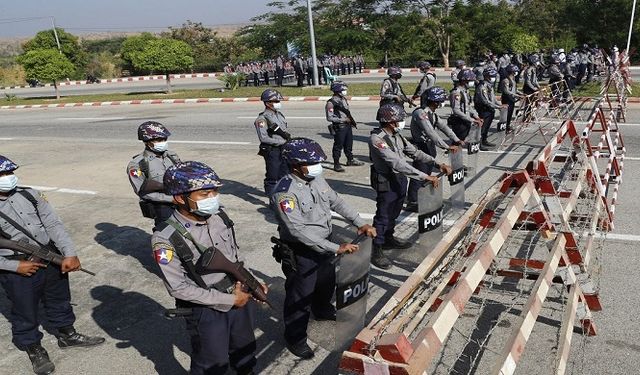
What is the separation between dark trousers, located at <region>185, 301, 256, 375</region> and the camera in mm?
3422

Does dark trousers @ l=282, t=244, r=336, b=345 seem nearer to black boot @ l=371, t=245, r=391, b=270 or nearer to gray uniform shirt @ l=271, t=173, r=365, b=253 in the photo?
gray uniform shirt @ l=271, t=173, r=365, b=253

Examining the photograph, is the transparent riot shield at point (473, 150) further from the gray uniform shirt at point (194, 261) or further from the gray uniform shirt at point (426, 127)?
the gray uniform shirt at point (194, 261)

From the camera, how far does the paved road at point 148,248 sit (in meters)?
4.52

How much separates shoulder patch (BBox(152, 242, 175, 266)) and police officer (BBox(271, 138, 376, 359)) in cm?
111

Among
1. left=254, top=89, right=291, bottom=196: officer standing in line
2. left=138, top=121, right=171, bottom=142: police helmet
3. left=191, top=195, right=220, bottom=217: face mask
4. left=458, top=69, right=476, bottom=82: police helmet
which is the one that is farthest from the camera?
left=458, top=69, right=476, bottom=82: police helmet

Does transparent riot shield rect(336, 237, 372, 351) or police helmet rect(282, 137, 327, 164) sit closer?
transparent riot shield rect(336, 237, 372, 351)

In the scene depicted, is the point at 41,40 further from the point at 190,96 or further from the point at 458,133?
the point at 458,133

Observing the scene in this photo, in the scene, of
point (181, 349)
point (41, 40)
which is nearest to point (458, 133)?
point (181, 349)

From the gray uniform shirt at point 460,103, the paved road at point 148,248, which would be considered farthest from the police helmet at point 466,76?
the paved road at point 148,248

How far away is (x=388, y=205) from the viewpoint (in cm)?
604

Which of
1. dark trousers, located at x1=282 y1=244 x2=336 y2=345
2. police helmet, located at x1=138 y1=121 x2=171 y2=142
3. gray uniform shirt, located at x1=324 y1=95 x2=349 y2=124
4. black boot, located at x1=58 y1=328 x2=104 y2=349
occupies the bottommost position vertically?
black boot, located at x1=58 y1=328 x2=104 y2=349

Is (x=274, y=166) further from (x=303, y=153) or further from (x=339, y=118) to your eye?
(x=303, y=153)

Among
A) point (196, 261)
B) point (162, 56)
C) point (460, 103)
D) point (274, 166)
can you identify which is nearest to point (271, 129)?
point (274, 166)

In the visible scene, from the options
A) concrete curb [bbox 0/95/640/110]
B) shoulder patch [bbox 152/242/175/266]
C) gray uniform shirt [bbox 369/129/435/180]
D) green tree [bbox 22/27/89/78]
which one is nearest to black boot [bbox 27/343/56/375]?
shoulder patch [bbox 152/242/175/266]
